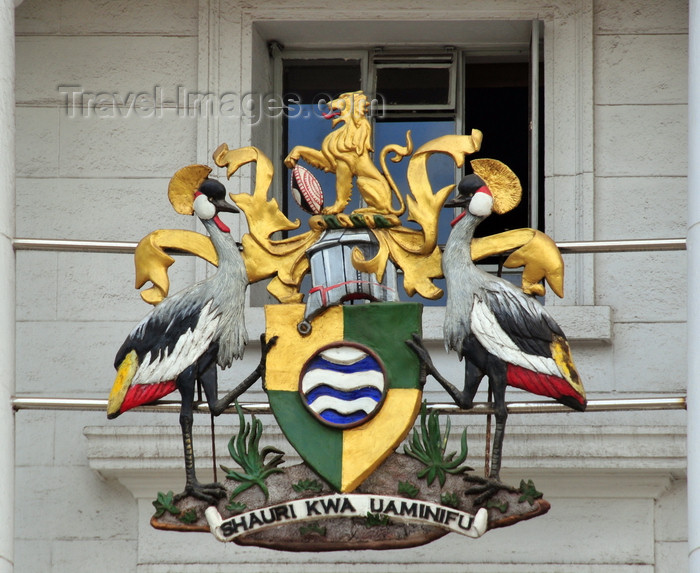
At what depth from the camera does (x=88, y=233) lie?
38.7ft

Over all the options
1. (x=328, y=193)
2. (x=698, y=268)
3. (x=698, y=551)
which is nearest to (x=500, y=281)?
(x=698, y=268)

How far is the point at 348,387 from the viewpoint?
31.8 feet

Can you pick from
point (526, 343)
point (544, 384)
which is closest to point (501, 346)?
point (526, 343)

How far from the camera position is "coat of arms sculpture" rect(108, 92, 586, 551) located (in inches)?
377

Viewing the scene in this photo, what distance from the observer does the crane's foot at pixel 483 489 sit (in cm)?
952

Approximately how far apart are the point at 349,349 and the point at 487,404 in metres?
0.71

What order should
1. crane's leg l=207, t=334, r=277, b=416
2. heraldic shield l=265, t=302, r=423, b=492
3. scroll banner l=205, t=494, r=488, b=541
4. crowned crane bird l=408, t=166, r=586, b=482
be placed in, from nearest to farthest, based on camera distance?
scroll banner l=205, t=494, r=488, b=541 → heraldic shield l=265, t=302, r=423, b=492 → crowned crane bird l=408, t=166, r=586, b=482 → crane's leg l=207, t=334, r=277, b=416

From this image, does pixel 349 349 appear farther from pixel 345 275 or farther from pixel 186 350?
pixel 186 350

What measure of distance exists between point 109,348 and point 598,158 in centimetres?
294

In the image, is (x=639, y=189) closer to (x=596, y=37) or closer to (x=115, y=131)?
(x=596, y=37)

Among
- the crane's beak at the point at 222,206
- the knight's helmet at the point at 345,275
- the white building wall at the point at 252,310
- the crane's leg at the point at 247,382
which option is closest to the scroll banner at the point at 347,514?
the crane's leg at the point at 247,382

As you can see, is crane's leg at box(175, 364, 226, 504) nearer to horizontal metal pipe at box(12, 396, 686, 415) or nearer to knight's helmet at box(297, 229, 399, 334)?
horizontal metal pipe at box(12, 396, 686, 415)

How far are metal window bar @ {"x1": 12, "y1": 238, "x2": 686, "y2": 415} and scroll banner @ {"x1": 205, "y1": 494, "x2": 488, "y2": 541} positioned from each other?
0.54m
